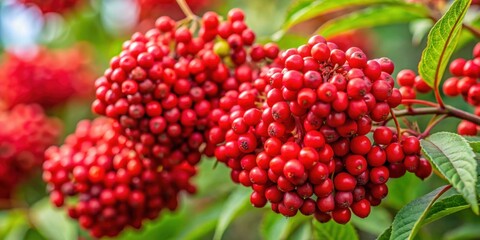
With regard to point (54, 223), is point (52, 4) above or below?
above

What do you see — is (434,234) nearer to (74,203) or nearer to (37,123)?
(74,203)

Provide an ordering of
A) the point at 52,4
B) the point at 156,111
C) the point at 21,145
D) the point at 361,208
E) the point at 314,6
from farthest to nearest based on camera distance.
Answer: the point at 52,4
the point at 21,145
the point at 314,6
the point at 156,111
the point at 361,208

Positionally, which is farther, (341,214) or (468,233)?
(468,233)

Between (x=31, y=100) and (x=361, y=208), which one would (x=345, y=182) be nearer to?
(x=361, y=208)

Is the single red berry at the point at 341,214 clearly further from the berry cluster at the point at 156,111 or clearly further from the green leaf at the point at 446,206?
the berry cluster at the point at 156,111

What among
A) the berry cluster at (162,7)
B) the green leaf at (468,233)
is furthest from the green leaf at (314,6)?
the berry cluster at (162,7)

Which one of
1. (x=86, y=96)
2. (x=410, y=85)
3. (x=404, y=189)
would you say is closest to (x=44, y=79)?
(x=86, y=96)
